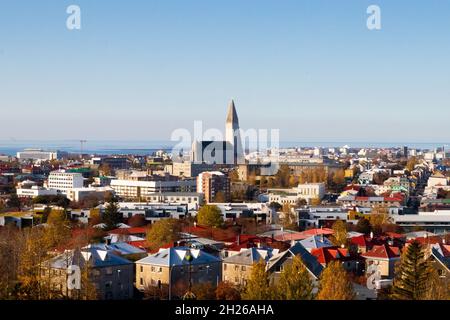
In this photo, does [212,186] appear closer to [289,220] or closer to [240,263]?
[289,220]

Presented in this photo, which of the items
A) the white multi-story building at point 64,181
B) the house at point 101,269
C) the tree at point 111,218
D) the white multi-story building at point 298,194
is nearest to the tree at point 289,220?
the tree at point 111,218

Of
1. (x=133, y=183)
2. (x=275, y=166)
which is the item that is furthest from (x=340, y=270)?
(x=275, y=166)

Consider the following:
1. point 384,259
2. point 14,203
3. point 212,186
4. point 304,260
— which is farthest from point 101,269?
point 212,186

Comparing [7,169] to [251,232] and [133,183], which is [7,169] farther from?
[251,232]

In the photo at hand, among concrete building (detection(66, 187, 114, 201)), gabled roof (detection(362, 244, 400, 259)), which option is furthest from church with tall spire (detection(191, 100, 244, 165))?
gabled roof (detection(362, 244, 400, 259))

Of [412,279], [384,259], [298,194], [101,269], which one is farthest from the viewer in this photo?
[298,194]

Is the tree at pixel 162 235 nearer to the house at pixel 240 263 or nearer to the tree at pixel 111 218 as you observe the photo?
the house at pixel 240 263

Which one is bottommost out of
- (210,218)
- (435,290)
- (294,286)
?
(210,218)
